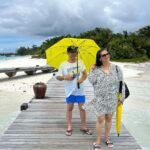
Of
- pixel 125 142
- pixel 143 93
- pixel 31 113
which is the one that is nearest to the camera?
pixel 125 142

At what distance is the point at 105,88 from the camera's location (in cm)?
583

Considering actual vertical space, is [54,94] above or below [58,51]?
below

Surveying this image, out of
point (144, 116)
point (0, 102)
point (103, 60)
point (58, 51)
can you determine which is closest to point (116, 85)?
point (103, 60)

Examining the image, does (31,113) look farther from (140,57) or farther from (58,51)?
(140,57)

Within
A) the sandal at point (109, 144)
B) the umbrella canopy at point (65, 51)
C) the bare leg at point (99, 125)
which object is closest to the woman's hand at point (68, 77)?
the umbrella canopy at point (65, 51)

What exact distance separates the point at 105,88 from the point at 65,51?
4.69ft

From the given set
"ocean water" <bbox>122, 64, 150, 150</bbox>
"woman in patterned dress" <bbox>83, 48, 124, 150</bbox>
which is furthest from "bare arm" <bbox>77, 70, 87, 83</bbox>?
"ocean water" <bbox>122, 64, 150, 150</bbox>

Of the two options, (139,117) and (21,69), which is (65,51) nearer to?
(139,117)

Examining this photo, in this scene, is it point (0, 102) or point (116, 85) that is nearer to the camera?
point (116, 85)

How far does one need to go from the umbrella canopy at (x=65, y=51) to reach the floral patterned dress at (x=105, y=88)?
3.75 ft

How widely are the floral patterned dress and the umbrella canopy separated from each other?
1.14 m

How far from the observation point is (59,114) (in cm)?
901

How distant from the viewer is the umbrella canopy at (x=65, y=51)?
22.6ft

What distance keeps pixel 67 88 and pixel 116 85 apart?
1114 millimetres
